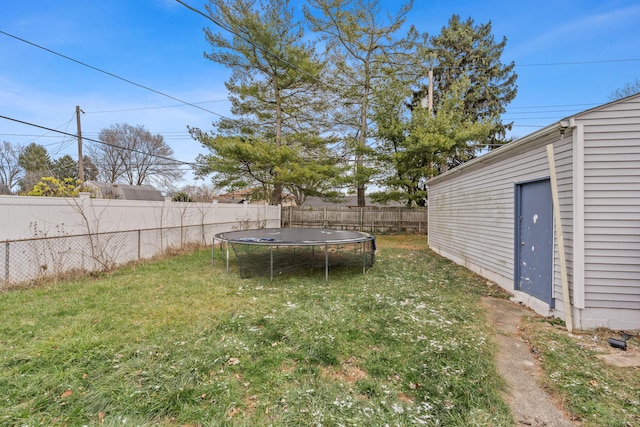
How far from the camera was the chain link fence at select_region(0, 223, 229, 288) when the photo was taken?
411 cm

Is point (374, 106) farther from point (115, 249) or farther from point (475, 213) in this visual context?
point (115, 249)

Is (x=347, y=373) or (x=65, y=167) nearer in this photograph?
(x=347, y=373)

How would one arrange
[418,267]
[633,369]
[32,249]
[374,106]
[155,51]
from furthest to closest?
1. [374,106]
2. [155,51]
3. [418,267]
4. [32,249]
5. [633,369]

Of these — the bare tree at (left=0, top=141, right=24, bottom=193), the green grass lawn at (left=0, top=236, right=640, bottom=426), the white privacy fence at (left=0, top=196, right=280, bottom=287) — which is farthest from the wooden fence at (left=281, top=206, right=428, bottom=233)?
the bare tree at (left=0, top=141, right=24, bottom=193)

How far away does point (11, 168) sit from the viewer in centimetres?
2248

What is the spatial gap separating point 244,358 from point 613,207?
4.16 meters

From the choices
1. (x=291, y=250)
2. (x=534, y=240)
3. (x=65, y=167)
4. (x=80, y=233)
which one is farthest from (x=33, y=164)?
(x=534, y=240)

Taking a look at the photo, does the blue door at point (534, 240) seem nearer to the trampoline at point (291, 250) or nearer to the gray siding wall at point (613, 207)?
the gray siding wall at point (613, 207)

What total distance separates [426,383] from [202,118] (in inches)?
546

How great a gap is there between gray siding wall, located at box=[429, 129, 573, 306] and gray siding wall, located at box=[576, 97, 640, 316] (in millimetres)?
192

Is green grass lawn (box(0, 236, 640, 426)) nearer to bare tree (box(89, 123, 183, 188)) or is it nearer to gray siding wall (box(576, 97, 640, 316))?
gray siding wall (box(576, 97, 640, 316))

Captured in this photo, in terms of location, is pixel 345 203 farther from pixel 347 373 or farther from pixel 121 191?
pixel 347 373

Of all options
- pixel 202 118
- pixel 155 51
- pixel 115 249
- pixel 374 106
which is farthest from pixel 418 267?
pixel 202 118

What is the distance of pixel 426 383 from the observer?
204cm
